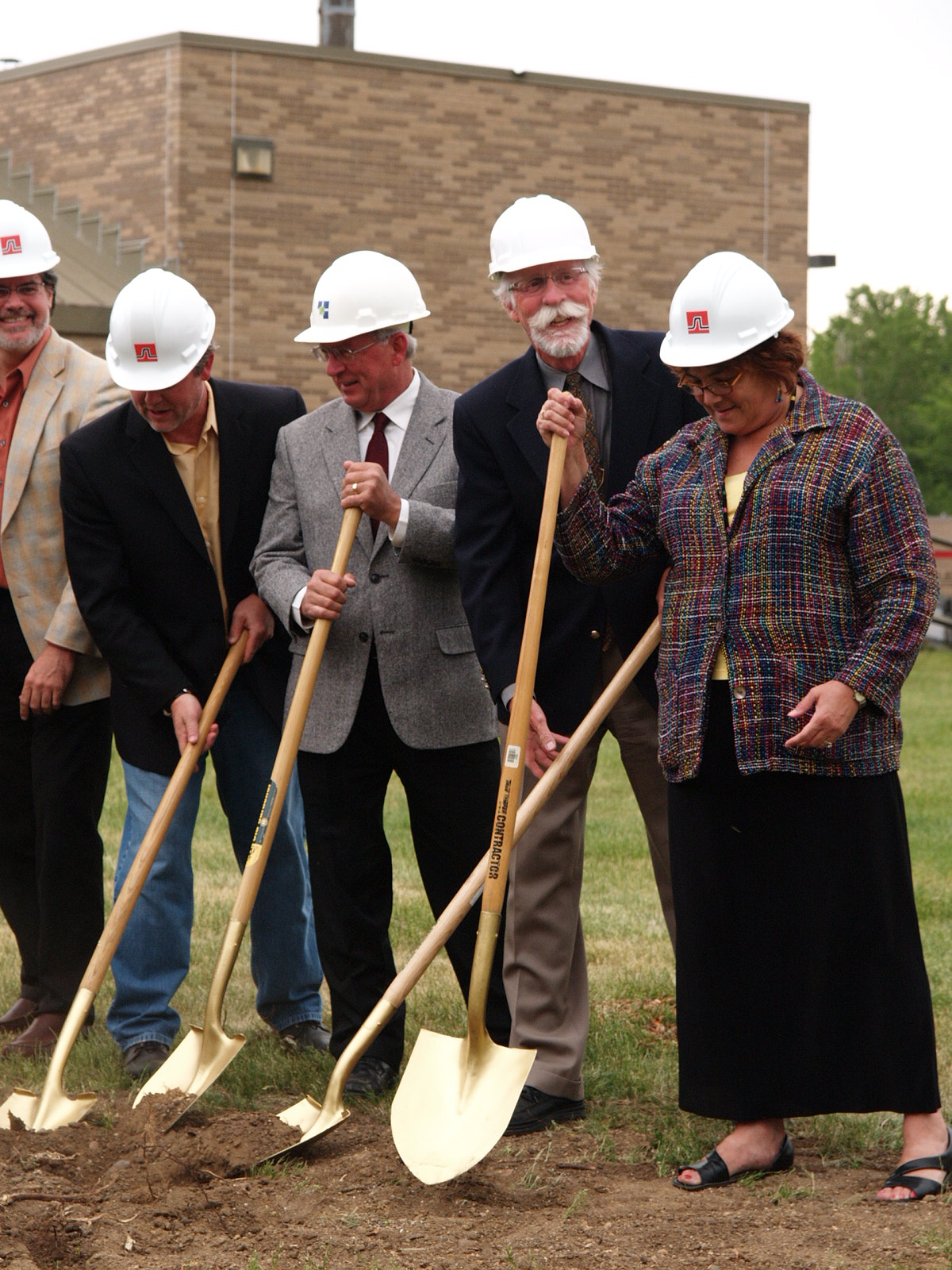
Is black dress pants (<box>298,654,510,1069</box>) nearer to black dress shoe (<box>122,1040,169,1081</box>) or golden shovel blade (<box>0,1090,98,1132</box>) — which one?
black dress shoe (<box>122,1040,169,1081</box>)

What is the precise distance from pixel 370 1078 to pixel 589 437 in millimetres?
1951

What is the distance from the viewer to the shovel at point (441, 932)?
394 cm

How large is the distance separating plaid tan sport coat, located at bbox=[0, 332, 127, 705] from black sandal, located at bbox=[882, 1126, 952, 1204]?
9.33ft

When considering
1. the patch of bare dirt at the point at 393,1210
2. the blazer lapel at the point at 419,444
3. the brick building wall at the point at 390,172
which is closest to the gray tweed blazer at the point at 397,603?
the blazer lapel at the point at 419,444

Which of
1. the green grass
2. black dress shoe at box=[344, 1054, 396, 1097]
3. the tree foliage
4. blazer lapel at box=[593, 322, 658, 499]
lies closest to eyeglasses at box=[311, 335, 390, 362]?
blazer lapel at box=[593, 322, 658, 499]

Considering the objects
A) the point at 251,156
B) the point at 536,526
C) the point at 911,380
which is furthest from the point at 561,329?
the point at 911,380

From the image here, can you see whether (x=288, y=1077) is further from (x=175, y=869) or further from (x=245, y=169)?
(x=245, y=169)

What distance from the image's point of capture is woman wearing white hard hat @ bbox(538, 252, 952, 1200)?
3521 millimetres

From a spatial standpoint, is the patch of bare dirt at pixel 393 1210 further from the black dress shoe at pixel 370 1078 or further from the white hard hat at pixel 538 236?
the white hard hat at pixel 538 236

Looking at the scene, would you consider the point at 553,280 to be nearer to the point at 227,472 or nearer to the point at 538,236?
the point at 538,236

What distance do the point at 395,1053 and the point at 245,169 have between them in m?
17.8

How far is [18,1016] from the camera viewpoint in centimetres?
548

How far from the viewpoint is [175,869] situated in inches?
190

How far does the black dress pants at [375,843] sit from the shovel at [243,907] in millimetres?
313
